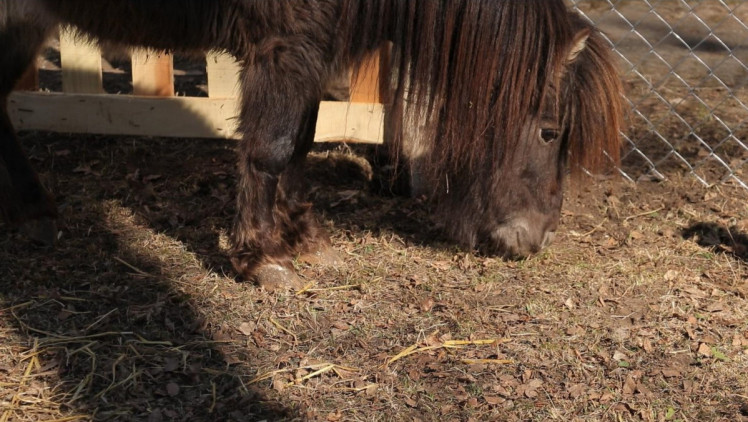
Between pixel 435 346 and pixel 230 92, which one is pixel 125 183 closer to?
pixel 230 92

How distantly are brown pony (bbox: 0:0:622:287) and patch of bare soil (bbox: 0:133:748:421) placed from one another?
318 mm

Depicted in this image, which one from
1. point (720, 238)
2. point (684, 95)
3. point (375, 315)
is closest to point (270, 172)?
point (375, 315)

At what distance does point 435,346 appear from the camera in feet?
10.8

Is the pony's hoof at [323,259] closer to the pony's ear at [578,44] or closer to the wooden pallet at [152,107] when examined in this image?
the wooden pallet at [152,107]

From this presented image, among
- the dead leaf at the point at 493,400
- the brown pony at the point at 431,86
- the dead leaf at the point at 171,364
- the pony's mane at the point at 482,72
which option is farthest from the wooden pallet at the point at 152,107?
the dead leaf at the point at 493,400

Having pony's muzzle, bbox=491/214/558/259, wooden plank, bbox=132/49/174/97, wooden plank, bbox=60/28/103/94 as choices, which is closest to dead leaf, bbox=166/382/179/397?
pony's muzzle, bbox=491/214/558/259

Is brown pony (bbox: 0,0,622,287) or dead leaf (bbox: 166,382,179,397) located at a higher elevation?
brown pony (bbox: 0,0,622,287)

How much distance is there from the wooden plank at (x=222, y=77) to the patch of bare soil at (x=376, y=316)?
516 mm

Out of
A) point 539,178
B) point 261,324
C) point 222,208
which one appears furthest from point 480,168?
point 222,208

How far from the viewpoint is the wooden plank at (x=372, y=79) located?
12.1 ft

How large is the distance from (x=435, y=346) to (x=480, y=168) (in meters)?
0.83

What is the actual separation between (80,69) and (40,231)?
1324 millimetres

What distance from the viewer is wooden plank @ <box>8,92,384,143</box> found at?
492 cm

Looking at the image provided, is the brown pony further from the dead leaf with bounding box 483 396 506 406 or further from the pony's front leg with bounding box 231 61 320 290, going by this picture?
the dead leaf with bounding box 483 396 506 406
